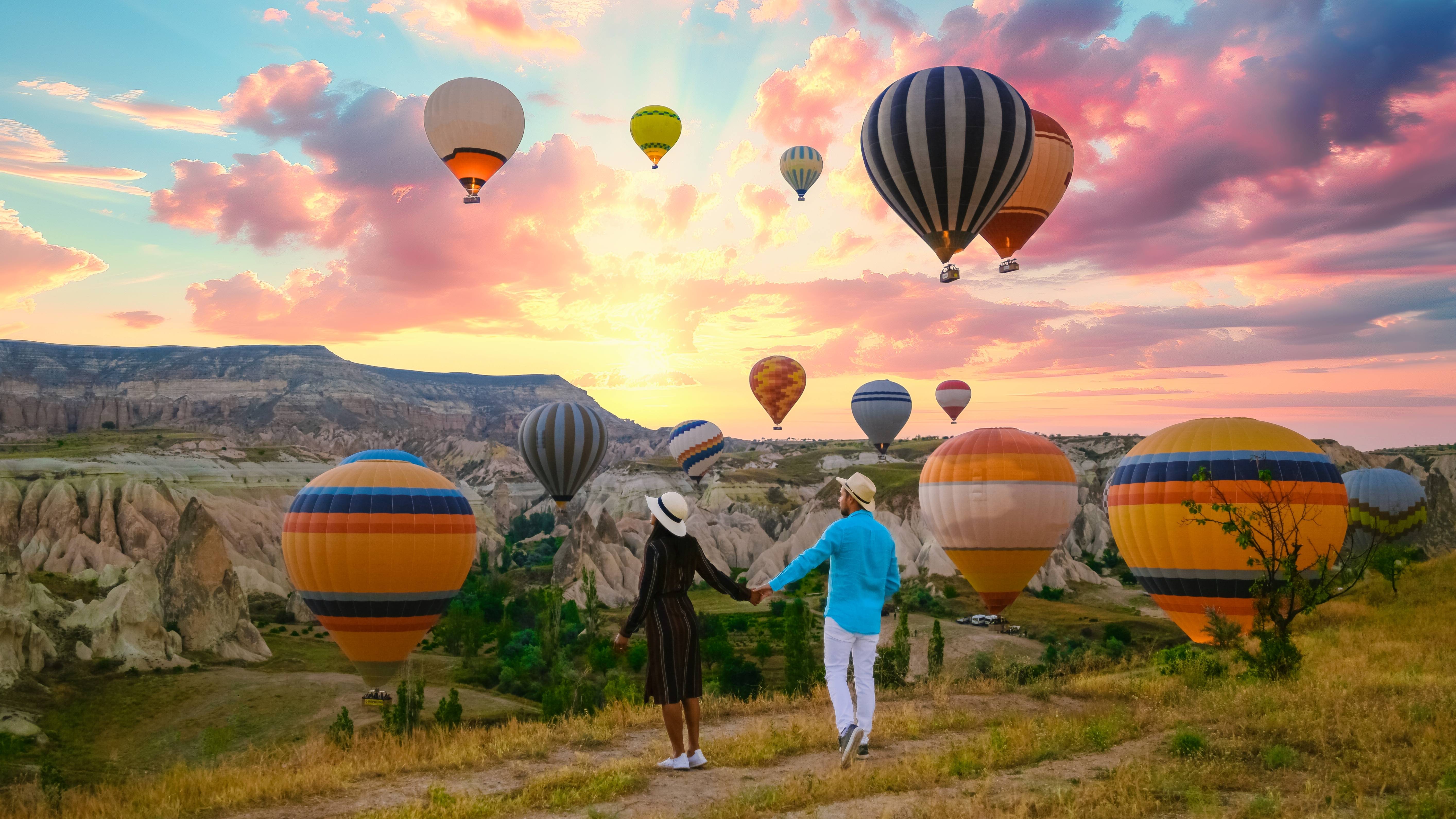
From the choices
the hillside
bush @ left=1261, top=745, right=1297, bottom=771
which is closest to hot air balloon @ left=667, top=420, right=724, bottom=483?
the hillside

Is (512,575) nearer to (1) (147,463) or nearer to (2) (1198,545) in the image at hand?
(1) (147,463)

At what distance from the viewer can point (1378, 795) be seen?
795 cm

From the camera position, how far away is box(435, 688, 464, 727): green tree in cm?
3497

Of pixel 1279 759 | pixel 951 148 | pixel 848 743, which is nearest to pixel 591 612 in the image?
pixel 951 148

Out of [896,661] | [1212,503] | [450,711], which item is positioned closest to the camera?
[1212,503]

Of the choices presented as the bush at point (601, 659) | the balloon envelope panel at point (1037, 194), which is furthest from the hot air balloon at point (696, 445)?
the balloon envelope panel at point (1037, 194)

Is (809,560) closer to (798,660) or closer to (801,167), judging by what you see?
(798,660)

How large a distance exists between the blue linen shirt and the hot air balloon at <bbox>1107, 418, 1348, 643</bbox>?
1192 cm

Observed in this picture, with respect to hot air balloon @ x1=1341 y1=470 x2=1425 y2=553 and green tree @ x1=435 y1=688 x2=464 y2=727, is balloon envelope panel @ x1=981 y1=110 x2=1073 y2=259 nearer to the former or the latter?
green tree @ x1=435 y1=688 x2=464 y2=727

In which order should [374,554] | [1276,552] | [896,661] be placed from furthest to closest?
[896,661]
[374,554]
[1276,552]

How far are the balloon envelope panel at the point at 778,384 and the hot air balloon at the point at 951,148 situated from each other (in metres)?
42.6

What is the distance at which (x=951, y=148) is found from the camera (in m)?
26.6

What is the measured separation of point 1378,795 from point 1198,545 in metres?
11.6

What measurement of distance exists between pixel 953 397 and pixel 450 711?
61623 mm
